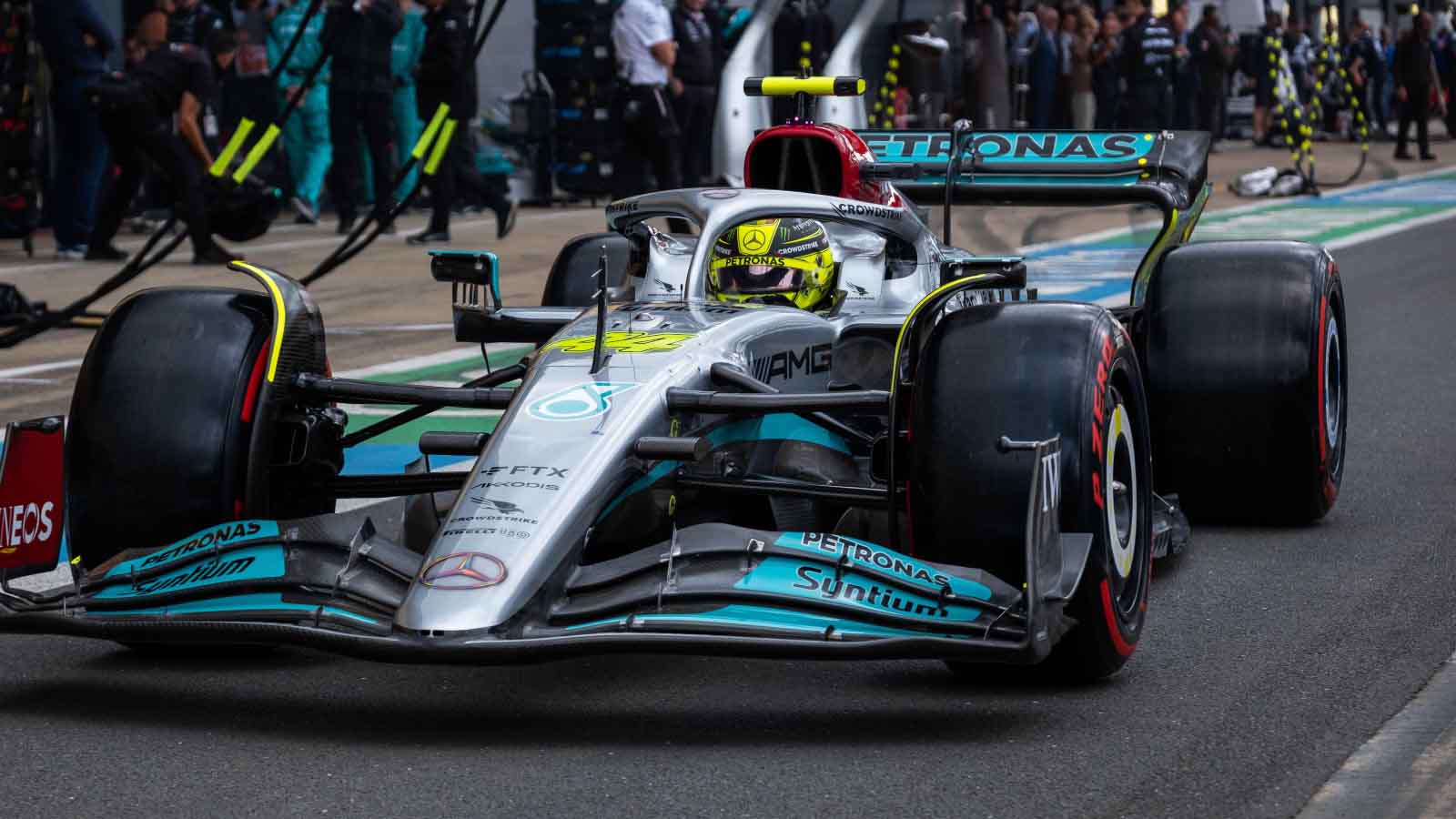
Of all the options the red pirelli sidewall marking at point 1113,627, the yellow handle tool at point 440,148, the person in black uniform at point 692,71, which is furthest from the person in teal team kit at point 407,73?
the red pirelli sidewall marking at point 1113,627

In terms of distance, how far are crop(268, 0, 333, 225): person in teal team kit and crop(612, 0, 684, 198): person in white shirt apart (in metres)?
2.66

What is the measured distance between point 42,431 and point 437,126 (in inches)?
245

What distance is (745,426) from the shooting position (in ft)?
19.4

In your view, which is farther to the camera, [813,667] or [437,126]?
[437,126]

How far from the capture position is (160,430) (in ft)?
18.6

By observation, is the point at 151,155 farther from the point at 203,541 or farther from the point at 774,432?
the point at 203,541

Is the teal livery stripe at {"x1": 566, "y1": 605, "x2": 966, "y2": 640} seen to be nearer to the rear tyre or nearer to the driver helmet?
the rear tyre

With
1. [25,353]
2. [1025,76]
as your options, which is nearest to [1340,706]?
[25,353]

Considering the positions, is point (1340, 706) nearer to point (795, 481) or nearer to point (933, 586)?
point (933, 586)

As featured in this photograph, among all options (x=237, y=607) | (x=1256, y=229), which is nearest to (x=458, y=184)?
(x=1256, y=229)

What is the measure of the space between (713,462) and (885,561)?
3.12 feet

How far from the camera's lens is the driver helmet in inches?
260

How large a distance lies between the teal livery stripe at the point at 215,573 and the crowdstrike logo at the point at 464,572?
392 millimetres

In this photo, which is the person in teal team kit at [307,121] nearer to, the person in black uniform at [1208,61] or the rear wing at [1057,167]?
the rear wing at [1057,167]
